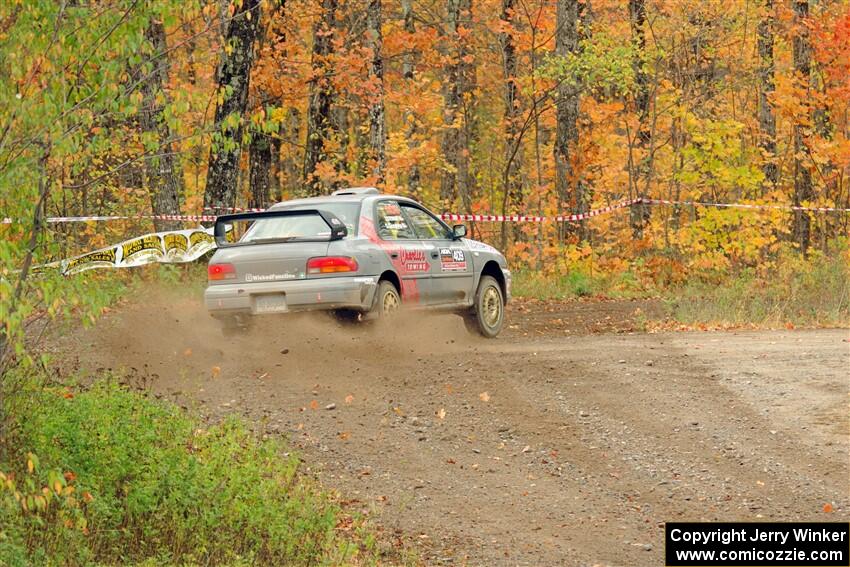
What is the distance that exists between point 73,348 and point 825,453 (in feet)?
27.9

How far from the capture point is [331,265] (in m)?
12.8

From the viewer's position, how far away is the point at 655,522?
8281mm

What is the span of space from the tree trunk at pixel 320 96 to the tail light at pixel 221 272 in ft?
46.6

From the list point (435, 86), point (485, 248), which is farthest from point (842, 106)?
point (485, 248)

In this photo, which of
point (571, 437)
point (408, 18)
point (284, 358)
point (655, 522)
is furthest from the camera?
point (408, 18)

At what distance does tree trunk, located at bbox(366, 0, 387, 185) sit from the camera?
2577cm

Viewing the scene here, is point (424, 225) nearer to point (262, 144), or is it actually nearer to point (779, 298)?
point (779, 298)

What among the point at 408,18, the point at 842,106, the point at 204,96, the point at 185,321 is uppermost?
the point at 408,18

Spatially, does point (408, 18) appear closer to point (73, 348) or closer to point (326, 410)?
point (73, 348)

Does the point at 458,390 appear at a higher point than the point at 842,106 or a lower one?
lower

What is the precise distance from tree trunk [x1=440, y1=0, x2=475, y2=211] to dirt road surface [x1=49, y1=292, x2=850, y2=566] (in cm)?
1683

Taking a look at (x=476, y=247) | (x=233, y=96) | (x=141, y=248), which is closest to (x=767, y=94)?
(x=233, y=96)

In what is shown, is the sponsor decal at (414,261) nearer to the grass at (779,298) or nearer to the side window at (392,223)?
the side window at (392,223)

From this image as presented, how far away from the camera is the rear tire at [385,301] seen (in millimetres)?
13070
